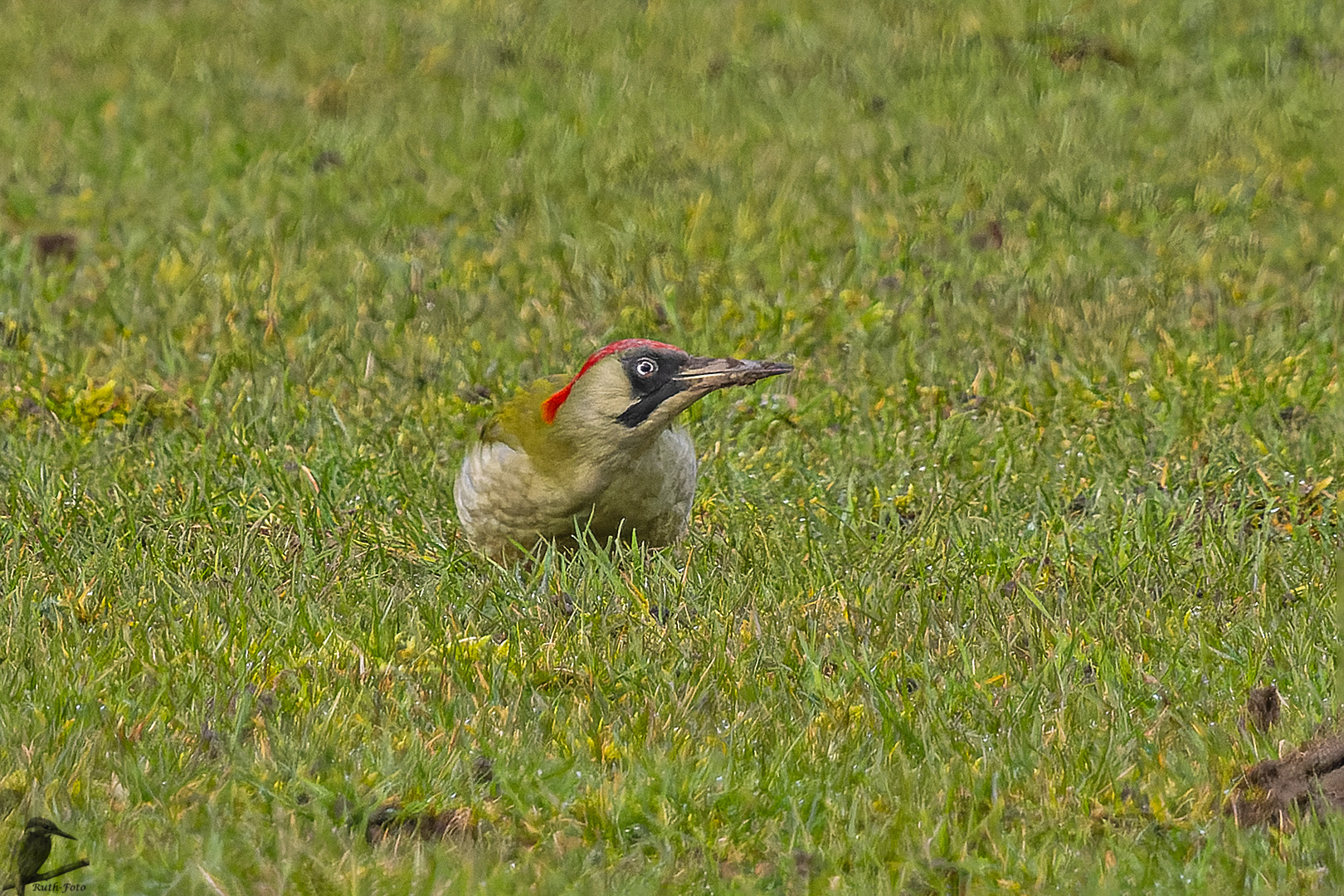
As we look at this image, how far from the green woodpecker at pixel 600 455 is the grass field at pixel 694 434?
0.16m

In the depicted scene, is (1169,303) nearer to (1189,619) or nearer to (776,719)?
(1189,619)

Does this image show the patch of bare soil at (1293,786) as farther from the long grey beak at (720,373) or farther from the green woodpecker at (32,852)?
the green woodpecker at (32,852)

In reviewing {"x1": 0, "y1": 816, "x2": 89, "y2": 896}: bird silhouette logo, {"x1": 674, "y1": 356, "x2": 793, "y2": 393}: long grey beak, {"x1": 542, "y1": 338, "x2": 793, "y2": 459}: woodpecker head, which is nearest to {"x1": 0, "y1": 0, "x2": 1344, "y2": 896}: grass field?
{"x1": 0, "y1": 816, "x2": 89, "y2": 896}: bird silhouette logo

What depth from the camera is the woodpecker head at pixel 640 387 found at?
16.5ft

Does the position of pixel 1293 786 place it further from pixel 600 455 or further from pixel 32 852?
pixel 32 852

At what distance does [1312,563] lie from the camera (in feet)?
17.5

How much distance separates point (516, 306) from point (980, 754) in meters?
4.23

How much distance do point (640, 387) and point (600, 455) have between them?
217 millimetres

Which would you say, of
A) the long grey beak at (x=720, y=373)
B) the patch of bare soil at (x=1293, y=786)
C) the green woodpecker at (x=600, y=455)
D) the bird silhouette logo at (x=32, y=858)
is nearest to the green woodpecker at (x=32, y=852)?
the bird silhouette logo at (x=32, y=858)

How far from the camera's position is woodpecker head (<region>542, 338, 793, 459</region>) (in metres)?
5.02

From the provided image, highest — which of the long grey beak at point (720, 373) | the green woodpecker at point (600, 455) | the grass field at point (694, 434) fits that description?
the long grey beak at point (720, 373)

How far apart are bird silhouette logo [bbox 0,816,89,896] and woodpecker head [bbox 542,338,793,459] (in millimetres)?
1942

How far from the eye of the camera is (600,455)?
5125mm

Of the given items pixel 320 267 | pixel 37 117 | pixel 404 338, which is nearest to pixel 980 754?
pixel 404 338
